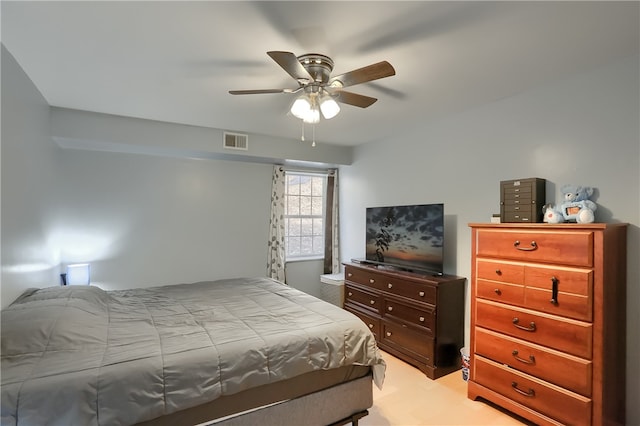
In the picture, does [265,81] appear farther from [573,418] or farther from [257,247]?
[573,418]

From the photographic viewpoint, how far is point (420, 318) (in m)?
3.06

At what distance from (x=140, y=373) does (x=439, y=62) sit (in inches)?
99.4

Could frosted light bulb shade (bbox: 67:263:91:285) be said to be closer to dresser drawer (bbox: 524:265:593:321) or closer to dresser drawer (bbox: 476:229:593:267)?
dresser drawer (bbox: 476:229:593:267)

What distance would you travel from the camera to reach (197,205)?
415 centimetres

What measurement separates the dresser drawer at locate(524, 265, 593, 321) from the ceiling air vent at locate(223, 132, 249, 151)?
126 inches

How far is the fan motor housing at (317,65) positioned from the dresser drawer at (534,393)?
248cm

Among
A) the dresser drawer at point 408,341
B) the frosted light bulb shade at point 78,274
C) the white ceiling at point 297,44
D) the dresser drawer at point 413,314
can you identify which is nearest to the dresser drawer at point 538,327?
the dresser drawer at point 413,314

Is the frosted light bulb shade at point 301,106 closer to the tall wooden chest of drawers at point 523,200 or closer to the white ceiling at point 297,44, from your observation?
the white ceiling at point 297,44

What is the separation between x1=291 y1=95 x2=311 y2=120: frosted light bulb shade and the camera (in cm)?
203

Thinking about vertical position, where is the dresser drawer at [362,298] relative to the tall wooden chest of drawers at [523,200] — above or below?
below

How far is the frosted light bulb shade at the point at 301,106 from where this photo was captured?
80.1 inches

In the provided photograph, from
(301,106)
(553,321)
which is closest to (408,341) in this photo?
(553,321)

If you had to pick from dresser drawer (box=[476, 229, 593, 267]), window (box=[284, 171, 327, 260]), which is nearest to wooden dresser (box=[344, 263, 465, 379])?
dresser drawer (box=[476, 229, 593, 267])

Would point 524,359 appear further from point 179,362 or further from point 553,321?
point 179,362
